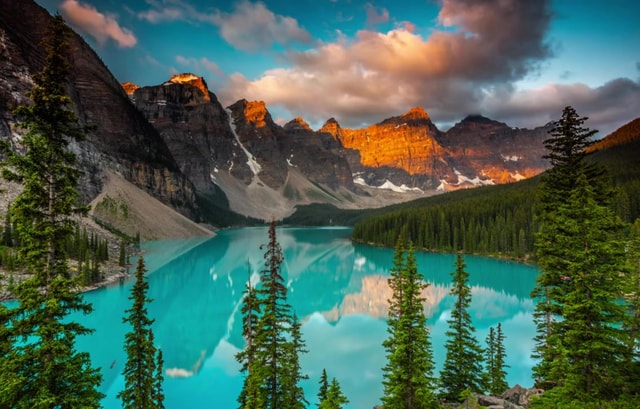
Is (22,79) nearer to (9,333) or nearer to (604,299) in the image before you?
(9,333)

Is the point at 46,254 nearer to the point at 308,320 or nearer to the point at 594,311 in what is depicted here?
the point at 594,311

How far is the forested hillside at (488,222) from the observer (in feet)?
255

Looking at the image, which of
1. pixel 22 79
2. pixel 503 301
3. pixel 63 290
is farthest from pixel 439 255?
pixel 22 79

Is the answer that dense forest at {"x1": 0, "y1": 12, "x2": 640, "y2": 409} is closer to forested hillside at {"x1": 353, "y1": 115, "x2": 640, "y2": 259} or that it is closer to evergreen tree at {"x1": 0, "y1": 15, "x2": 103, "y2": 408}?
evergreen tree at {"x1": 0, "y1": 15, "x2": 103, "y2": 408}

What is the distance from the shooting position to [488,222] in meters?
90.2

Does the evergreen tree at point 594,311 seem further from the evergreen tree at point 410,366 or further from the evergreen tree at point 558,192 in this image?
the evergreen tree at point 410,366

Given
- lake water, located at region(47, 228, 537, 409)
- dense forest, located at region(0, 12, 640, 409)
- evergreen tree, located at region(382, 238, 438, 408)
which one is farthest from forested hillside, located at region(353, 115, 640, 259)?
evergreen tree, located at region(382, 238, 438, 408)

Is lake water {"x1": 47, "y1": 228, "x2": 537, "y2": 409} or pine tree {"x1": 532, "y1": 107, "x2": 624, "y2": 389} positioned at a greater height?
pine tree {"x1": 532, "y1": 107, "x2": 624, "y2": 389}

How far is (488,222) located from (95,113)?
143625mm

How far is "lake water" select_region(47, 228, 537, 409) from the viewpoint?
24.0m

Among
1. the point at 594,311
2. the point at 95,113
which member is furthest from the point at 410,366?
the point at 95,113

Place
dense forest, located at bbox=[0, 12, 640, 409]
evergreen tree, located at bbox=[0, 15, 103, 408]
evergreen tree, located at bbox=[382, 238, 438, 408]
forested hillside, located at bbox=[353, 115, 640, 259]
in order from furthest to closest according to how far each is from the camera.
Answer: forested hillside, located at bbox=[353, 115, 640, 259]
evergreen tree, located at bbox=[382, 238, 438, 408]
dense forest, located at bbox=[0, 12, 640, 409]
evergreen tree, located at bbox=[0, 15, 103, 408]

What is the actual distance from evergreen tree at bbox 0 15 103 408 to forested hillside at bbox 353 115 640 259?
246ft

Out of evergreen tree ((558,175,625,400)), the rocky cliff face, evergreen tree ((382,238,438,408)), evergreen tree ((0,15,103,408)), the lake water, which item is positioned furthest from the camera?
the rocky cliff face
